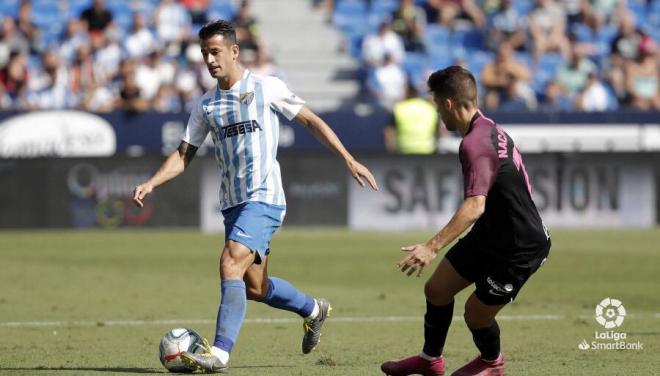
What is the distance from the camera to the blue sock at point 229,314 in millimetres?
7820

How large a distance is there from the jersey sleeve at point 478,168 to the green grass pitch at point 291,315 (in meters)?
1.54

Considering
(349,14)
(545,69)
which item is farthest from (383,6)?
(545,69)

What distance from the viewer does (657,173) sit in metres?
21.7

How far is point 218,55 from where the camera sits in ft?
27.0

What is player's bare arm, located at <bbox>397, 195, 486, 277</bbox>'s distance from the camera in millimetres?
6668

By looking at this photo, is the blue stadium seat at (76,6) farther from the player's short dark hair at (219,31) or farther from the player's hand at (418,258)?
the player's hand at (418,258)

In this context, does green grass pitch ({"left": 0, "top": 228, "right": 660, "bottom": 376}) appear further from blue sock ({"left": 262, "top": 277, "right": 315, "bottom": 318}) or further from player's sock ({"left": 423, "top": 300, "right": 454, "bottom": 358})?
player's sock ({"left": 423, "top": 300, "right": 454, "bottom": 358})

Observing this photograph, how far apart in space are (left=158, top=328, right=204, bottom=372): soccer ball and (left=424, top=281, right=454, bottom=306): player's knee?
141cm

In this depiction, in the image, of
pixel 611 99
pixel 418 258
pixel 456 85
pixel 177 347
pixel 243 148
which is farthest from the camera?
pixel 611 99

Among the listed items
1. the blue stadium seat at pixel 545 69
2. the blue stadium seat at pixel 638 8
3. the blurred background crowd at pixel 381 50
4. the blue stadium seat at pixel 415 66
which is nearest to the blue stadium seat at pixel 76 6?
the blurred background crowd at pixel 381 50

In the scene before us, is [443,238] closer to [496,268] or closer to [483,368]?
[496,268]

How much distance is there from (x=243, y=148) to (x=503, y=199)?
1.92 metres

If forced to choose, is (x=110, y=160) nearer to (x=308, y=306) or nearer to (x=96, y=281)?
(x=96, y=281)

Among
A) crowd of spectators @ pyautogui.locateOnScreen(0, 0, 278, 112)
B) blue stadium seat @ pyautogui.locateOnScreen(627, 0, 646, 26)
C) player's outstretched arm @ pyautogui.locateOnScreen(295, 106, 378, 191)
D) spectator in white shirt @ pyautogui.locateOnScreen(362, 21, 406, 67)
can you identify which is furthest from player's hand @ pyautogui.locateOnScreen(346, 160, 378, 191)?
blue stadium seat @ pyautogui.locateOnScreen(627, 0, 646, 26)
